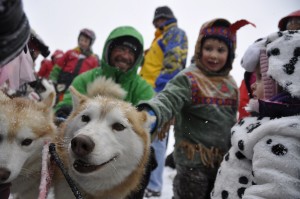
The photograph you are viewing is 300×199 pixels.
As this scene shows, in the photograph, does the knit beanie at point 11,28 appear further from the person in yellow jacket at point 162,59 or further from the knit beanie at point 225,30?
the person in yellow jacket at point 162,59

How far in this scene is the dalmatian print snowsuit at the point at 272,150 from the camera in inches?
43.9

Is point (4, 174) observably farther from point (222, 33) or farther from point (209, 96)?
point (222, 33)

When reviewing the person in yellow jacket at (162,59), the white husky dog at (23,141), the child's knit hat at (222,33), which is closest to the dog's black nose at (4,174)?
the white husky dog at (23,141)

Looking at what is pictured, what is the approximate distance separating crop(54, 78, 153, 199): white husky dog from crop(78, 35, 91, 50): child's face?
396 centimetres

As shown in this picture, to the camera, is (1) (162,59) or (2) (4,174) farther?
(1) (162,59)

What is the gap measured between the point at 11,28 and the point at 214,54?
200 centimetres

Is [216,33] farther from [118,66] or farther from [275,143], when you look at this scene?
[275,143]

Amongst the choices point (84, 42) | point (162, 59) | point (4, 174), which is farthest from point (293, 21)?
point (84, 42)

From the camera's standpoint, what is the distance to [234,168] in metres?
1.47

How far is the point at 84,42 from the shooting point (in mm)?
5520

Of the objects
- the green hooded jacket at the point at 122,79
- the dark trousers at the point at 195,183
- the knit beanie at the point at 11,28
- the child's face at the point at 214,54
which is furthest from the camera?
the green hooded jacket at the point at 122,79

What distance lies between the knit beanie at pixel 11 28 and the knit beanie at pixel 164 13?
3750 millimetres

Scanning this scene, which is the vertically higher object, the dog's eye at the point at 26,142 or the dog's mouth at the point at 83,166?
the dog's eye at the point at 26,142

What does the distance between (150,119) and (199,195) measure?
2.74 feet
